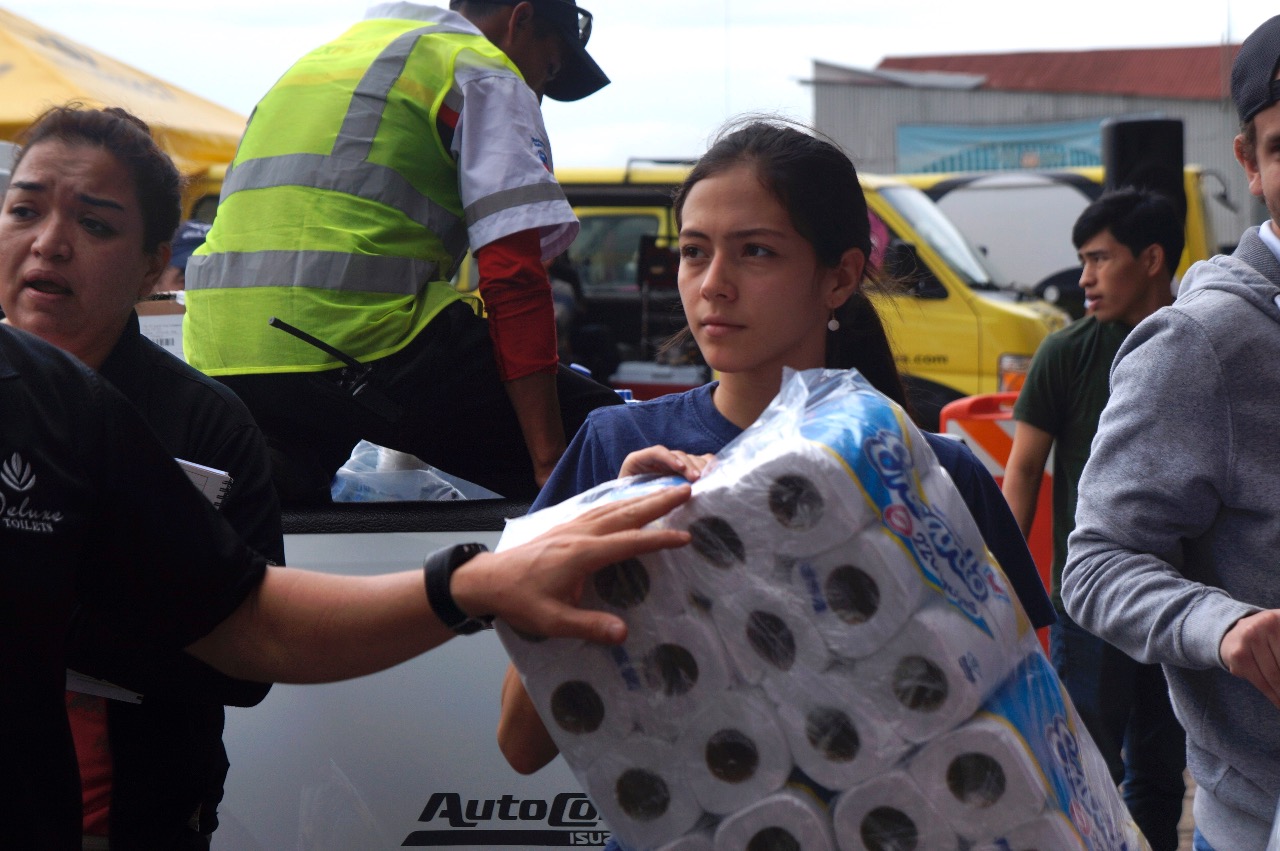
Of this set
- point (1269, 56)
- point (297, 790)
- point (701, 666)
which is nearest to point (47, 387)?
point (701, 666)

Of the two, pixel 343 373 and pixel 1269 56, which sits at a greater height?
pixel 1269 56

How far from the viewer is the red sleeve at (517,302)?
292 centimetres

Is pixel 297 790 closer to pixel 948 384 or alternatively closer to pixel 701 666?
pixel 701 666

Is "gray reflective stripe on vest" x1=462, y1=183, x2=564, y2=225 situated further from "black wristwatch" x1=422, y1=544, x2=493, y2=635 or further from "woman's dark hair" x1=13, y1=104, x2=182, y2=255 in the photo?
"black wristwatch" x1=422, y1=544, x2=493, y2=635

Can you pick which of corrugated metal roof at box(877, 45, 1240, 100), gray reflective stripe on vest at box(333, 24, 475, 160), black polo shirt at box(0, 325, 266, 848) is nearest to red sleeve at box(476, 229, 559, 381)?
gray reflective stripe on vest at box(333, 24, 475, 160)

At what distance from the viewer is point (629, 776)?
1.49 metres

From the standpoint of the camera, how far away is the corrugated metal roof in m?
38.6

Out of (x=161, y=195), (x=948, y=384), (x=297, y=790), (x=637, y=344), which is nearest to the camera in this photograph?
(x=161, y=195)

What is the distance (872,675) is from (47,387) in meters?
1.00

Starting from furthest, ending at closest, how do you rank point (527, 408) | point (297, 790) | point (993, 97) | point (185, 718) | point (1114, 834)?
point (993, 97)
point (527, 408)
point (297, 790)
point (185, 718)
point (1114, 834)

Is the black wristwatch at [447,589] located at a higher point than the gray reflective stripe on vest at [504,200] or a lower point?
lower

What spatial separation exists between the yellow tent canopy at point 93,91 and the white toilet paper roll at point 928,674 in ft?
23.1

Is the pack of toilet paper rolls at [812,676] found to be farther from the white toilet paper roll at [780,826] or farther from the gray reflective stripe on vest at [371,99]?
the gray reflective stripe on vest at [371,99]

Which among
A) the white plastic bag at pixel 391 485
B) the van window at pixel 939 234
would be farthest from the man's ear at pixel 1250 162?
the van window at pixel 939 234
